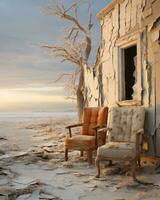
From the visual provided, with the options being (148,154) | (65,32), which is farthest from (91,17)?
(148,154)

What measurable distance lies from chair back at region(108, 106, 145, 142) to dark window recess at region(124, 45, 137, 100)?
1381 millimetres

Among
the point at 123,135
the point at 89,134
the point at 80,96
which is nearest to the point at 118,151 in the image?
the point at 123,135

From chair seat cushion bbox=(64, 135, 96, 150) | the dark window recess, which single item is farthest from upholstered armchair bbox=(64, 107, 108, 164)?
the dark window recess

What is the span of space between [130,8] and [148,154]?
285cm

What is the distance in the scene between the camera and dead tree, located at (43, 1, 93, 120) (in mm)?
11945

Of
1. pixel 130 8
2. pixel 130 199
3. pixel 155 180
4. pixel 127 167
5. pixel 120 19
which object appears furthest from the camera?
pixel 120 19

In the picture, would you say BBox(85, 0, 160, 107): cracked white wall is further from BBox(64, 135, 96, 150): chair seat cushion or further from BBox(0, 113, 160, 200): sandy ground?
BBox(0, 113, 160, 200): sandy ground

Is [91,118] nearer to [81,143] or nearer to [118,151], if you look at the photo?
[81,143]

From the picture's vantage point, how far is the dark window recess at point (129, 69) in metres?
7.21

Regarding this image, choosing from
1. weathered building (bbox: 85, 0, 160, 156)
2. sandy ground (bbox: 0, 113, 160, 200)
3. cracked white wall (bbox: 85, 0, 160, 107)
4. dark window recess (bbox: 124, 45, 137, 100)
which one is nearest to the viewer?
sandy ground (bbox: 0, 113, 160, 200)

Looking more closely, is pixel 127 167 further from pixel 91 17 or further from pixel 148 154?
pixel 91 17

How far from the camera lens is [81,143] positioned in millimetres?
A: 6020

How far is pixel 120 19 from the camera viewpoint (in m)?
6.95

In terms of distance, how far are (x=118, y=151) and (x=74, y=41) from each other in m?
7.78
